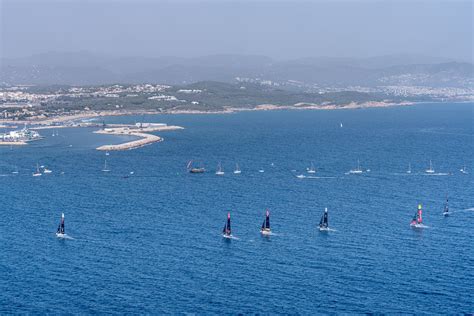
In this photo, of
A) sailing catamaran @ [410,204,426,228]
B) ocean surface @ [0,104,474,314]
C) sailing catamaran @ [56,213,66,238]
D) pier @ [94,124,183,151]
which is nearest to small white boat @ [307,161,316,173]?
ocean surface @ [0,104,474,314]

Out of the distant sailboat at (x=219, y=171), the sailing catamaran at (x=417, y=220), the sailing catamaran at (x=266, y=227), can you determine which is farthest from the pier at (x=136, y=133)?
the sailing catamaran at (x=417, y=220)

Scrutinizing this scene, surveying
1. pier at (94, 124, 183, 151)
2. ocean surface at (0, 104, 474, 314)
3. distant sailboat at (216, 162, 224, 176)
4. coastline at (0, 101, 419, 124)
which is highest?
coastline at (0, 101, 419, 124)

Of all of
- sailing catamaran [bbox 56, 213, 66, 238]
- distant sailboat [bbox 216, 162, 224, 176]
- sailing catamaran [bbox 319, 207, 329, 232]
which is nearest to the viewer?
sailing catamaran [bbox 56, 213, 66, 238]

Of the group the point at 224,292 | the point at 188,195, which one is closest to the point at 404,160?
the point at 188,195

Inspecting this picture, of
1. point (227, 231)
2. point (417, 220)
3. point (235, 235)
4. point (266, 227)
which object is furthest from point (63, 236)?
point (417, 220)

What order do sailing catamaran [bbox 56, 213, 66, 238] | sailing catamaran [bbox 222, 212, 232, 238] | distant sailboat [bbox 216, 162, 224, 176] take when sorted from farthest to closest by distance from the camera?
distant sailboat [bbox 216, 162, 224, 176] < sailing catamaran [bbox 56, 213, 66, 238] < sailing catamaran [bbox 222, 212, 232, 238]

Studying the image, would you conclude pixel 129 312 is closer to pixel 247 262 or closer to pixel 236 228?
pixel 247 262

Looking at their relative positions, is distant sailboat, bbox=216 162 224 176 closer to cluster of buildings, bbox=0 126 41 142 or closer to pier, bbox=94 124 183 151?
pier, bbox=94 124 183 151

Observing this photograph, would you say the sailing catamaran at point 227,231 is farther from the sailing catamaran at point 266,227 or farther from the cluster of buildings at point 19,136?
the cluster of buildings at point 19,136
